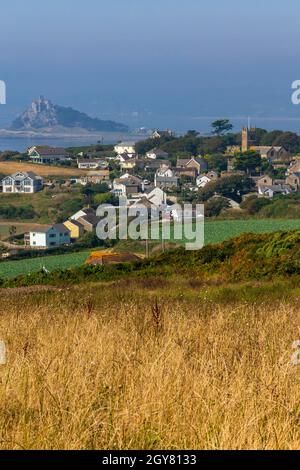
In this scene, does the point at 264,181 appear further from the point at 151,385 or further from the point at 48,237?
the point at 151,385

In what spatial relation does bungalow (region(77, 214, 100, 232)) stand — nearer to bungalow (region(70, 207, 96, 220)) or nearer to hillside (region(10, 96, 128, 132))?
bungalow (region(70, 207, 96, 220))

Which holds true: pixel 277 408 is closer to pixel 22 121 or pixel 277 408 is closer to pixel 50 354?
pixel 50 354

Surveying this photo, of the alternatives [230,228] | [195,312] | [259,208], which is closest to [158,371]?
[195,312]

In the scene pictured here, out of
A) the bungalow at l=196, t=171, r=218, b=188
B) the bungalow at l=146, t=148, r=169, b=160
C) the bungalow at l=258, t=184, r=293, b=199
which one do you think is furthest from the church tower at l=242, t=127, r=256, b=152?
the bungalow at l=258, t=184, r=293, b=199

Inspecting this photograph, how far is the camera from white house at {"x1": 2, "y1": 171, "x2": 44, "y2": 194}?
58.5m

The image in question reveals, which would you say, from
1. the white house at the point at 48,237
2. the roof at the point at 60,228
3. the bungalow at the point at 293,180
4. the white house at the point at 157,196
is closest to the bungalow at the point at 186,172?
the bungalow at the point at 293,180

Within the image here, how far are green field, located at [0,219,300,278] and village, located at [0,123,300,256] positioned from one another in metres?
6.04

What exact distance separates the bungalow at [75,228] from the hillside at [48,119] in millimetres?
109522

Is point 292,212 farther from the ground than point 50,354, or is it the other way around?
point 50,354

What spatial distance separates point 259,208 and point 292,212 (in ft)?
10.4

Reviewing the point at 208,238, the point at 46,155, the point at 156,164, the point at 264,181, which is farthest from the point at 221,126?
the point at 208,238

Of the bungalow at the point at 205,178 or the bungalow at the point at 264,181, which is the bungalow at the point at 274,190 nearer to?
the bungalow at the point at 264,181

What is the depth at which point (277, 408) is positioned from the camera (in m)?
4.25
